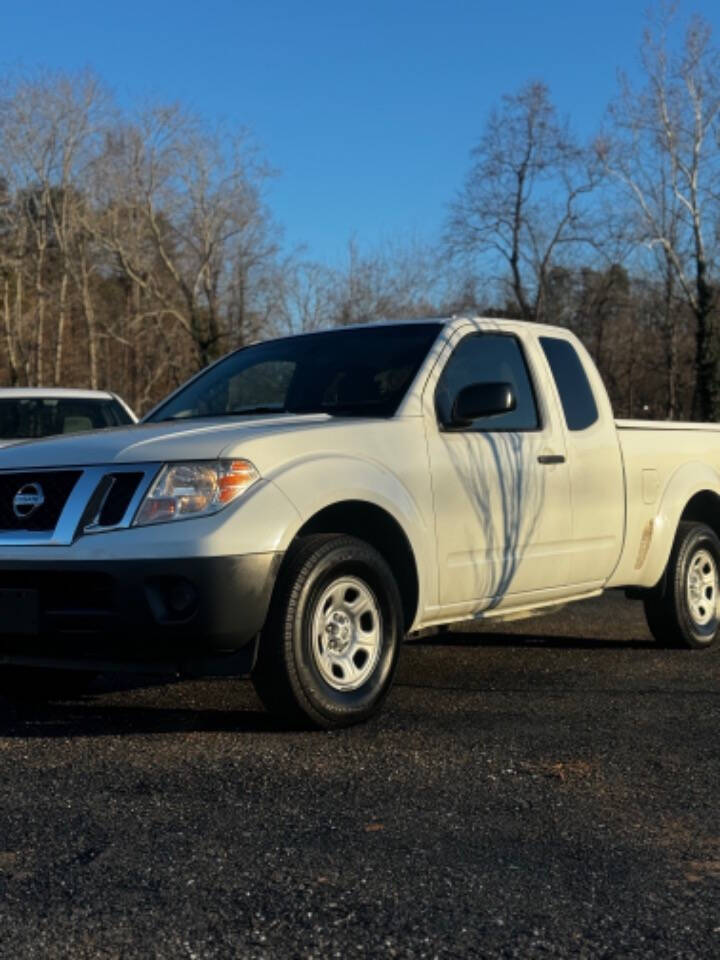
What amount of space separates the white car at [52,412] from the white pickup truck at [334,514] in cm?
446

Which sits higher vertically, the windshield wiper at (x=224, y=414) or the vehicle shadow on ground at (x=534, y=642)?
the windshield wiper at (x=224, y=414)

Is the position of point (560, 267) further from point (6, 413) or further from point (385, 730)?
point (385, 730)

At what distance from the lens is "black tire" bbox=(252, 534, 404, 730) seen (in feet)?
15.7

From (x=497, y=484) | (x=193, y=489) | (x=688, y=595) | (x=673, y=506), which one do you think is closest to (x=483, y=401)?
(x=497, y=484)

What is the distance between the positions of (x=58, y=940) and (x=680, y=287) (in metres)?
44.4

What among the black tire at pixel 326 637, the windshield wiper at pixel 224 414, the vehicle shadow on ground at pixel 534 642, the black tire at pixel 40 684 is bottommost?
the vehicle shadow on ground at pixel 534 642

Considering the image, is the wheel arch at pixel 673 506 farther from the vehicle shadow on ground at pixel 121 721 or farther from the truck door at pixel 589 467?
the vehicle shadow on ground at pixel 121 721

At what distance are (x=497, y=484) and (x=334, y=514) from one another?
3.51ft

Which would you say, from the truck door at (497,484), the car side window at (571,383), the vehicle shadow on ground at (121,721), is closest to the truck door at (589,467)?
the car side window at (571,383)

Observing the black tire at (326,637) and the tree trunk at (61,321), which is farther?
the tree trunk at (61,321)

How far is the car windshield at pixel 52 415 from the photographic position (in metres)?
10.8

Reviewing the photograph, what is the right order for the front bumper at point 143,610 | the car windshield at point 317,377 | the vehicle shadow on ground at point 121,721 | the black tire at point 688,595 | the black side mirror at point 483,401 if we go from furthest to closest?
the black tire at point 688,595 < the car windshield at point 317,377 < the black side mirror at point 483,401 < the vehicle shadow on ground at point 121,721 < the front bumper at point 143,610

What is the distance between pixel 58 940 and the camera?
281cm

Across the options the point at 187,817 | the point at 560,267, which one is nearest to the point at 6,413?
the point at 187,817
